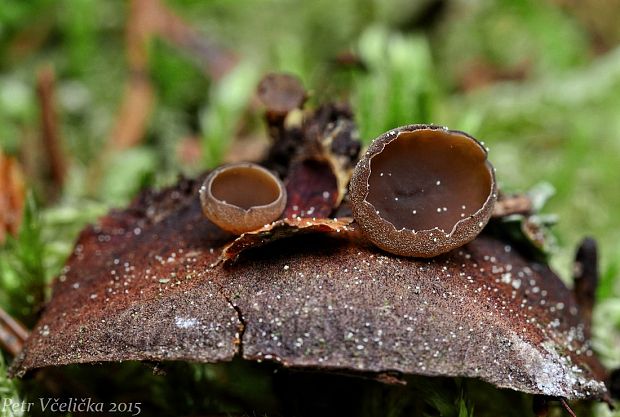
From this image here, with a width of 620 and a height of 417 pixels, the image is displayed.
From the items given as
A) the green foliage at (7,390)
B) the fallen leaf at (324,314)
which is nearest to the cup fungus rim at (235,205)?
the fallen leaf at (324,314)

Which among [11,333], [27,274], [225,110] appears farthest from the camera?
[225,110]

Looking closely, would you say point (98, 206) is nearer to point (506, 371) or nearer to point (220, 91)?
point (220, 91)

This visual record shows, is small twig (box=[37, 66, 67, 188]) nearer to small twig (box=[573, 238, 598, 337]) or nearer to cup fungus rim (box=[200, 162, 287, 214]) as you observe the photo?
cup fungus rim (box=[200, 162, 287, 214])

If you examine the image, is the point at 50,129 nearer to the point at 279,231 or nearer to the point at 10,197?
the point at 10,197

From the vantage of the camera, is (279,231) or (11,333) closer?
Answer: (279,231)

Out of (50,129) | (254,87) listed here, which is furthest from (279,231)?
(254,87)

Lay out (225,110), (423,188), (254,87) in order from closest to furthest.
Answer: (423,188) < (225,110) < (254,87)

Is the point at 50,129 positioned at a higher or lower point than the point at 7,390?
lower

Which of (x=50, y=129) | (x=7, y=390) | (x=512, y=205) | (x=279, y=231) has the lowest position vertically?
(x=50, y=129)
